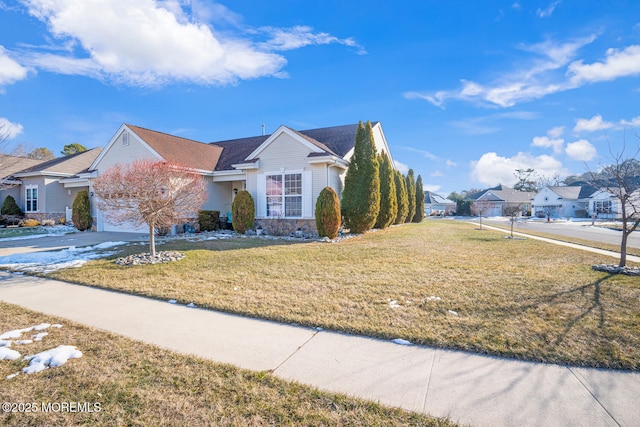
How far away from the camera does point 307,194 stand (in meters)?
13.6

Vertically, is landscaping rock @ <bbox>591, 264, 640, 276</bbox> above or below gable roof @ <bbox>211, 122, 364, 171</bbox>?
below

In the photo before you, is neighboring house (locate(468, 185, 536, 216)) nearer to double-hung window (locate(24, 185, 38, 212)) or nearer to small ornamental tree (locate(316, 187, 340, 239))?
small ornamental tree (locate(316, 187, 340, 239))

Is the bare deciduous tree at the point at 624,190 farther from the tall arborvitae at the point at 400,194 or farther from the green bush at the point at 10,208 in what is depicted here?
the green bush at the point at 10,208

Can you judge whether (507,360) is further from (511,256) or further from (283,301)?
(511,256)

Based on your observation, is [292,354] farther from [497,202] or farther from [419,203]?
[497,202]

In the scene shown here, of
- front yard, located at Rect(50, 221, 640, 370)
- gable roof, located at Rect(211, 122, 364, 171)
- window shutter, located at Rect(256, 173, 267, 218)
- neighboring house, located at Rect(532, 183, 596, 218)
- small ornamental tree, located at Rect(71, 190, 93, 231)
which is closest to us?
front yard, located at Rect(50, 221, 640, 370)

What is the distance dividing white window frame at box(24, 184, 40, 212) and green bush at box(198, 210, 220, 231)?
15814 millimetres

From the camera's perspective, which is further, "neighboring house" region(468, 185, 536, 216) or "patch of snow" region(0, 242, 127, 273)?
"neighboring house" region(468, 185, 536, 216)

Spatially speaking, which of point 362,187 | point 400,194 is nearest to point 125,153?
point 362,187

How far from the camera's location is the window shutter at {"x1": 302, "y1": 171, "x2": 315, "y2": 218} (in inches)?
532

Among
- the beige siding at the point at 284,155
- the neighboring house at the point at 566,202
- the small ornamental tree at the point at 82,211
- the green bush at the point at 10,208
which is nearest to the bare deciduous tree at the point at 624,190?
the beige siding at the point at 284,155

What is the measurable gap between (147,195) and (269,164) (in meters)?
6.73

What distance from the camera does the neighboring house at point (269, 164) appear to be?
13.6m

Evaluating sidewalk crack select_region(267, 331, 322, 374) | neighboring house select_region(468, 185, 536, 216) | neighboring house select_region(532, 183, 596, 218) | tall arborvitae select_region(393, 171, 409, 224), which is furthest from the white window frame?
neighboring house select_region(532, 183, 596, 218)
